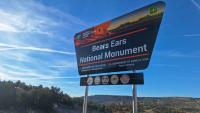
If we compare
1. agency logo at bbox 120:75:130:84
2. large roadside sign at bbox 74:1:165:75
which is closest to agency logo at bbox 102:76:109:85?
large roadside sign at bbox 74:1:165:75

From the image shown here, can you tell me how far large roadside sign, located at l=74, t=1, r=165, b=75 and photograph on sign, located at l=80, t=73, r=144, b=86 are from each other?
0.24m

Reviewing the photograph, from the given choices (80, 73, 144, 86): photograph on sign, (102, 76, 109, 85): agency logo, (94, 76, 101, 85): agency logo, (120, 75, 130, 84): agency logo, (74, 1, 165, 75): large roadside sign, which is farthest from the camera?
(94, 76, 101, 85): agency logo

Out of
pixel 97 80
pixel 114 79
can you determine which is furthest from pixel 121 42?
pixel 97 80

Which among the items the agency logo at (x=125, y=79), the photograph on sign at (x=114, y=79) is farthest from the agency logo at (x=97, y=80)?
the agency logo at (x=125, y=79)

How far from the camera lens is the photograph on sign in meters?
10.8

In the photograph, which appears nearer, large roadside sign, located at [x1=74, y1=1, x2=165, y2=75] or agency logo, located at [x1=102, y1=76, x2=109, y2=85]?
large roadside sign, located at [x1=74, y1=1, x2=165, y2=75]

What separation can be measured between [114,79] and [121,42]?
1405mm

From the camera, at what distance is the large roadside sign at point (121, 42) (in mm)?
10531

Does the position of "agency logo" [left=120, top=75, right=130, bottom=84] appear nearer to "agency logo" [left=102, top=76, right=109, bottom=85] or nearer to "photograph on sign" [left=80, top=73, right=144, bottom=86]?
"photograph on sign" [left=80, top=73, right=144, bottom=86]

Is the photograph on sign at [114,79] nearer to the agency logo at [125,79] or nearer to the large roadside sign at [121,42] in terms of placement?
the agency logo at [125,79]

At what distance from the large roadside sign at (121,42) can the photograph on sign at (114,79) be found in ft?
0.79

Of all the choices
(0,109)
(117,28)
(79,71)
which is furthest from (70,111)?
(117,28)

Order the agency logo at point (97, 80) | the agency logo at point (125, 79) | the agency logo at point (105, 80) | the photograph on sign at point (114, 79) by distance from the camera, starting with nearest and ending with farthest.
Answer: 1. the photograph on sign at point (114, 79)
2. the agency logo at point (125, 79)
3. the agency logo at point (105, 80)
4. the agency logo at point (97, 80)


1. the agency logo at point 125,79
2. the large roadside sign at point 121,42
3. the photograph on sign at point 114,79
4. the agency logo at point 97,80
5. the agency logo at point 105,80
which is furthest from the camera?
the agency logo at point 97,80
